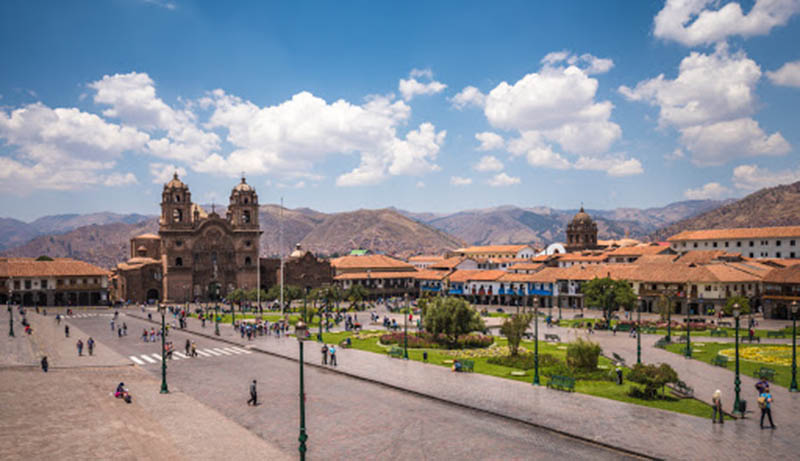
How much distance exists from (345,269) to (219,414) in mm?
81009

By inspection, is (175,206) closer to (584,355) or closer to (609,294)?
(609,294)

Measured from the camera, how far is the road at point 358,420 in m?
18.4

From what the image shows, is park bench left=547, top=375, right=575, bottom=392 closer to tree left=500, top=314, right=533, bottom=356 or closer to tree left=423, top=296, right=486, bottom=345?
tree left=500, top=314, right=533, bottom=356

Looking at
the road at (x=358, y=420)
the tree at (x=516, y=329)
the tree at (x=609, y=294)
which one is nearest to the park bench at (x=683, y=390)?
the road at (x=358, y=420)

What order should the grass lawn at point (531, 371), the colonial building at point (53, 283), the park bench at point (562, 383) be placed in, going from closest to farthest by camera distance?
1. the grass lawn at point (531, 371)
2. the park bench at point (562, 383)
3. the colonial building at point (53, 283)

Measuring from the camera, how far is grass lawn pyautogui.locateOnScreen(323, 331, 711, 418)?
77.2 feet

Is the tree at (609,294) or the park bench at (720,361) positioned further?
the tree at (609,294)

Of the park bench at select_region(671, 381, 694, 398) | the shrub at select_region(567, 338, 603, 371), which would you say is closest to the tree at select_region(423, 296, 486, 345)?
the shrub at select_region(567, 338, 603, 371)

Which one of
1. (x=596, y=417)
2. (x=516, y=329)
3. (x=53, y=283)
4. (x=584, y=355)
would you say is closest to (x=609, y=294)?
(x=516, y=329)

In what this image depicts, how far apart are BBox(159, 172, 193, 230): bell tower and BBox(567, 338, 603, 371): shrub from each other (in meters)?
74.5

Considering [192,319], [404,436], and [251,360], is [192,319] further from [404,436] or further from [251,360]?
[404,436]

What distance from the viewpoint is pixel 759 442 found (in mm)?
18688

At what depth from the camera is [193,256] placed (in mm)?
92000

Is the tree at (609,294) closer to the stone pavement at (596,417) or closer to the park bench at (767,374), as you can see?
the park bench at (767,374)
